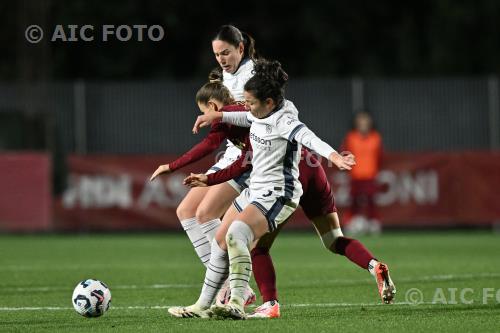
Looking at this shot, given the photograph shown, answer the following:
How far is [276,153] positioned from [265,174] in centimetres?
16

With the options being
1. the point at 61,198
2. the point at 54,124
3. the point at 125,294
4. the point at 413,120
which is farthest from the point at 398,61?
the point at 125,294

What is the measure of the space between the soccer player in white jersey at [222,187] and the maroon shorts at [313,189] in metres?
0.54

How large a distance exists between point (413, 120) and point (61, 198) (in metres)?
6.92

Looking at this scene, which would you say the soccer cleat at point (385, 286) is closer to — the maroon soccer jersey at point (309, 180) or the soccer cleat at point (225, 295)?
the maroon soccer jersey at point (309, 180)

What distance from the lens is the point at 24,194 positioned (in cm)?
1945

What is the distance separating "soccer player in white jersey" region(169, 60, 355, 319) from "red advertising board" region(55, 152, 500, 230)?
451 inches

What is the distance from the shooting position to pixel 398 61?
3156 cm

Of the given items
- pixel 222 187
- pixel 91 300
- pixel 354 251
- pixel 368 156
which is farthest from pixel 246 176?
pixel 368 156

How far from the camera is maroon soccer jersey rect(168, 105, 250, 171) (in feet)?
27.7

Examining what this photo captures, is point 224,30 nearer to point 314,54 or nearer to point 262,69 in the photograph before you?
point 262,69

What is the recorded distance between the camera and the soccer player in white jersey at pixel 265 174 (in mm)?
7988

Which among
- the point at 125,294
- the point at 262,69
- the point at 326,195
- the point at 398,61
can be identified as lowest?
the point at 125,294

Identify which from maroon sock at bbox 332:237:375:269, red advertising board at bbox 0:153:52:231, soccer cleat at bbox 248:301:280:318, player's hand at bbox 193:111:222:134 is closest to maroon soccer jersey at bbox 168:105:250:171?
player's hand at bbox 193:111:222:134

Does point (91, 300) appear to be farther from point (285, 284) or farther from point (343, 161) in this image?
point (285, 284)
